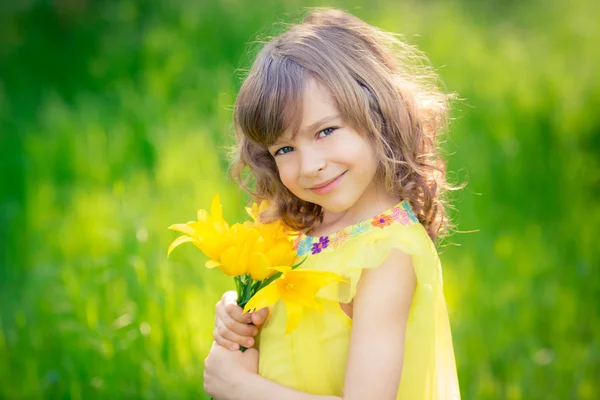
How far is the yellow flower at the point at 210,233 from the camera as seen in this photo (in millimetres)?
1720

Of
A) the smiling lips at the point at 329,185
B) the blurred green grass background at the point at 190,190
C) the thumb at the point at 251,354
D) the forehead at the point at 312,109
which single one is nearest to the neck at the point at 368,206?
the smiling lips at the point at 329,185

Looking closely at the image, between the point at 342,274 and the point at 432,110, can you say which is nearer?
the point at 342,274

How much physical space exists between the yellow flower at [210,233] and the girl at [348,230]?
0.16m

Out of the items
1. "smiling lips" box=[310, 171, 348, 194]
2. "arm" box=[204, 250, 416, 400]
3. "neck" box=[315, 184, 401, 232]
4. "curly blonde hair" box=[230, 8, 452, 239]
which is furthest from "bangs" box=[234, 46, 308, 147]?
"arm" box=[204, 250, 416, 400]

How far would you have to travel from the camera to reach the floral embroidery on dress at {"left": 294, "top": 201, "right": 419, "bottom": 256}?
5.82ft

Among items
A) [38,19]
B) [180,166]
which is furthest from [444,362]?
[38,19]

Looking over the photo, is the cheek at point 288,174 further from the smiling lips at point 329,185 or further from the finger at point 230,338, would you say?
the finger at point 230,338

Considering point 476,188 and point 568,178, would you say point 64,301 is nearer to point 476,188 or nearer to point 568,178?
point 476,188

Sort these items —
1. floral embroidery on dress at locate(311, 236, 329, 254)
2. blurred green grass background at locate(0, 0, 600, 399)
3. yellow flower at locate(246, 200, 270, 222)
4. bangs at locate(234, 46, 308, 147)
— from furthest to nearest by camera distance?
blurred green grass background at locate(0, 0, 600, 399) → yellow flower at locate(246, 200, 270, 222) → floral embroidery on dress at locate(311, 236, 329, 254) → bangs at locate(234, 46, 308, 147)

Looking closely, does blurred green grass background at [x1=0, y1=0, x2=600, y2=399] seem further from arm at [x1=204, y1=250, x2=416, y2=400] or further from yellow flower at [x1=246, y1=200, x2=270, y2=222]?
arm at [x1=204, y1=250, x2=416, y2=400]

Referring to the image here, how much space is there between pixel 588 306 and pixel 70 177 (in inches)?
97.7

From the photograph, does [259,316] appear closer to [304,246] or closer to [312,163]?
[304,246]

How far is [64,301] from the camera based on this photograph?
3.00 metres

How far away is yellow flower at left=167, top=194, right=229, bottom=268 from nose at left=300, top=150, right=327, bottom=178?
0.66 feet
